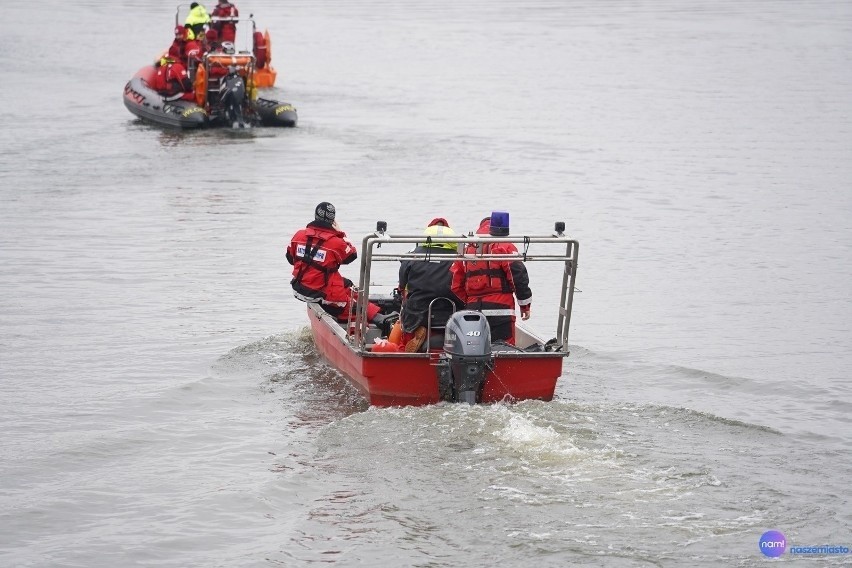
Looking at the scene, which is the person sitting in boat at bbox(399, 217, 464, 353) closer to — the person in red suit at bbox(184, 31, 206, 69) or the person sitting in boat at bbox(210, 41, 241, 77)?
the person sitting in boat at bbox(210, 41, 241, 77)

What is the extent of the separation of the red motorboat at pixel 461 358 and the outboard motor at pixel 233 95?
602 inches

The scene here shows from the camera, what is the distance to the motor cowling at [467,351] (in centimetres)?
909

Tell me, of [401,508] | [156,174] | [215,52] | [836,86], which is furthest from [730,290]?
[836,86]

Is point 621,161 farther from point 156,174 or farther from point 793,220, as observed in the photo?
point 156,174

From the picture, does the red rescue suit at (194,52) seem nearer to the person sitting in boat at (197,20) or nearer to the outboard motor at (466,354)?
the person sitting in boat at (197,20)

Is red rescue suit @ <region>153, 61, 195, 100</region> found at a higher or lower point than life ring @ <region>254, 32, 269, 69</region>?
lower

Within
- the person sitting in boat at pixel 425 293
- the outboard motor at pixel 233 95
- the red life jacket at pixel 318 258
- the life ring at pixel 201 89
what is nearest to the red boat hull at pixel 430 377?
the person sitting in boat at pixel 425 293

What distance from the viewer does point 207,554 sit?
7715 millimetres

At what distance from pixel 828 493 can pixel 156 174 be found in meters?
15.8

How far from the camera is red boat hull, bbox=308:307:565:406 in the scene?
9.41m

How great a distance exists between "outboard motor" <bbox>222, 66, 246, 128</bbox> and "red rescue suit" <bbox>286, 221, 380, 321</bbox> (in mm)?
14017

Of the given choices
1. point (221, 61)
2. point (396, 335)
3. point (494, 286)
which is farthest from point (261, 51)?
point (494, 286)

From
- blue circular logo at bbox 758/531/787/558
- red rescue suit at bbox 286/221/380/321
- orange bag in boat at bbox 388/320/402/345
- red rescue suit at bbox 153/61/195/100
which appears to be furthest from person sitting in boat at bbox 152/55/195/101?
blue circular logo at bbox 758/531/787/558

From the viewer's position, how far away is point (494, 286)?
9.73 m
